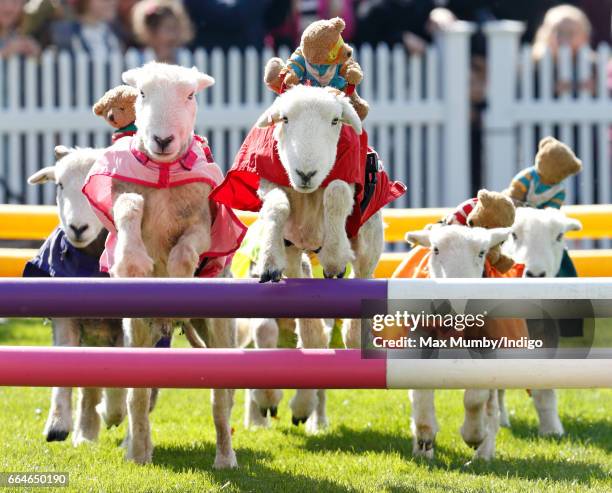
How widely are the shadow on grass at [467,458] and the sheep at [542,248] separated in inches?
5.2

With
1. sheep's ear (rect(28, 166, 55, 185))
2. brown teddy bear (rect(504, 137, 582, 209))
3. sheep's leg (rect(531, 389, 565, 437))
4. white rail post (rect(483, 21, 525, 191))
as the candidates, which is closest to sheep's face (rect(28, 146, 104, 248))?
sheep's ear (rect(28, 166, 55, 185))

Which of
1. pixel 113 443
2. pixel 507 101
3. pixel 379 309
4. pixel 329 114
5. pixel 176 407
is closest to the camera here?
pixel 379 309

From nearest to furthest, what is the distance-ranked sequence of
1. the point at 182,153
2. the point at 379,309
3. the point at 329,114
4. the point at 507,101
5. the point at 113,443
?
1. the point at 379,309
2. the point at 329,114
3. the point at 182,153
4. the point at 113,443
5. the point at 507,101

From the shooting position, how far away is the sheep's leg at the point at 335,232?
568 centimetres

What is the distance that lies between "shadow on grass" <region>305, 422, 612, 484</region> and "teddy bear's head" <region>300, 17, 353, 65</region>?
1.84 m

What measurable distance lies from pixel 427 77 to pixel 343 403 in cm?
494

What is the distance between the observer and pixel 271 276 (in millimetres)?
5469

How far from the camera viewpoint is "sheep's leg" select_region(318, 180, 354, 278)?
5.68 metres

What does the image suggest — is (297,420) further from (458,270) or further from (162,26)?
→ (162,26)

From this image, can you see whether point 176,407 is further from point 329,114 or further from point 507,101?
point 507,101

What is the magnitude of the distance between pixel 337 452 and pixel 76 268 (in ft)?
5.09

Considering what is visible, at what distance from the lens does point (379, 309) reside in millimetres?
5320

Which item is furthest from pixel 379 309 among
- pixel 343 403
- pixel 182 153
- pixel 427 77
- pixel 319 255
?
pixel 427 77

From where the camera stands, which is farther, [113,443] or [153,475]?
[113,443]
